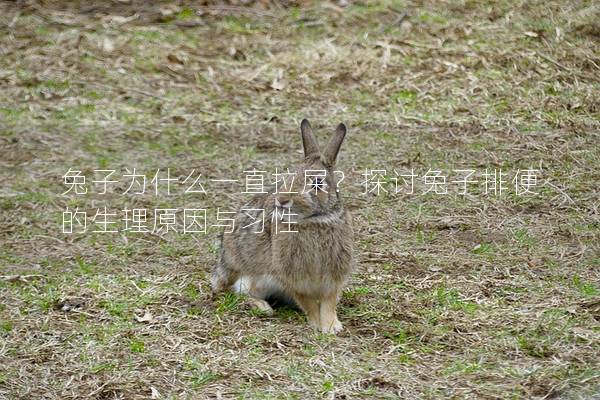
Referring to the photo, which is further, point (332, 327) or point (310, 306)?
point (310, 306)

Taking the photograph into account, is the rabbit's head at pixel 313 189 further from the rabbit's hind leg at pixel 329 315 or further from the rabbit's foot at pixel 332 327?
the rabbit's foot at pixel 332 327

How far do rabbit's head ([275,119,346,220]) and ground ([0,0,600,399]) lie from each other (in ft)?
2.05

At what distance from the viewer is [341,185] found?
25.9 feet

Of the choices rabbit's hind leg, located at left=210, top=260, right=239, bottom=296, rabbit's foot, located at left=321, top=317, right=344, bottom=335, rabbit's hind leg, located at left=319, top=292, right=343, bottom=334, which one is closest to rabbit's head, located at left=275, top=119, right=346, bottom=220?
rabbit's hind leg, located at left=319, top=292, right=343, bottom=334

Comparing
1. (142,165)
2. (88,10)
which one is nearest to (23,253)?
(142,165)

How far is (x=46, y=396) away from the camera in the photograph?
16.0 feet

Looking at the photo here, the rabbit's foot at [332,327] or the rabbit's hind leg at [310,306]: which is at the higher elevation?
the rabbit's hind leg at [310,306]

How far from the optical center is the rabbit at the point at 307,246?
5.41 meters

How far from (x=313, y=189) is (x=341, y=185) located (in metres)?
2.57

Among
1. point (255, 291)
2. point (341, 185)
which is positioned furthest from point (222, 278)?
point (341, 185)

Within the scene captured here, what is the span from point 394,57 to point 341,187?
2530mm

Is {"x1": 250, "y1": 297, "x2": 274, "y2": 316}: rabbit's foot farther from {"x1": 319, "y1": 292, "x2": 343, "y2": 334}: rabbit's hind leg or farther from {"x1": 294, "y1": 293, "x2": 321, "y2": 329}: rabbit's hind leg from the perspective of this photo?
{"x1": 319, "y1": 292, "x2": 343, "y2": 334}: rabbit's hind leg

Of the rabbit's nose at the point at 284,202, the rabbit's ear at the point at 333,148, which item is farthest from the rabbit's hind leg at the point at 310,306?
the rabbit's ear at the point at 333,148

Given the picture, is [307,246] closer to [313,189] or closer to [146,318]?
[313,189]
